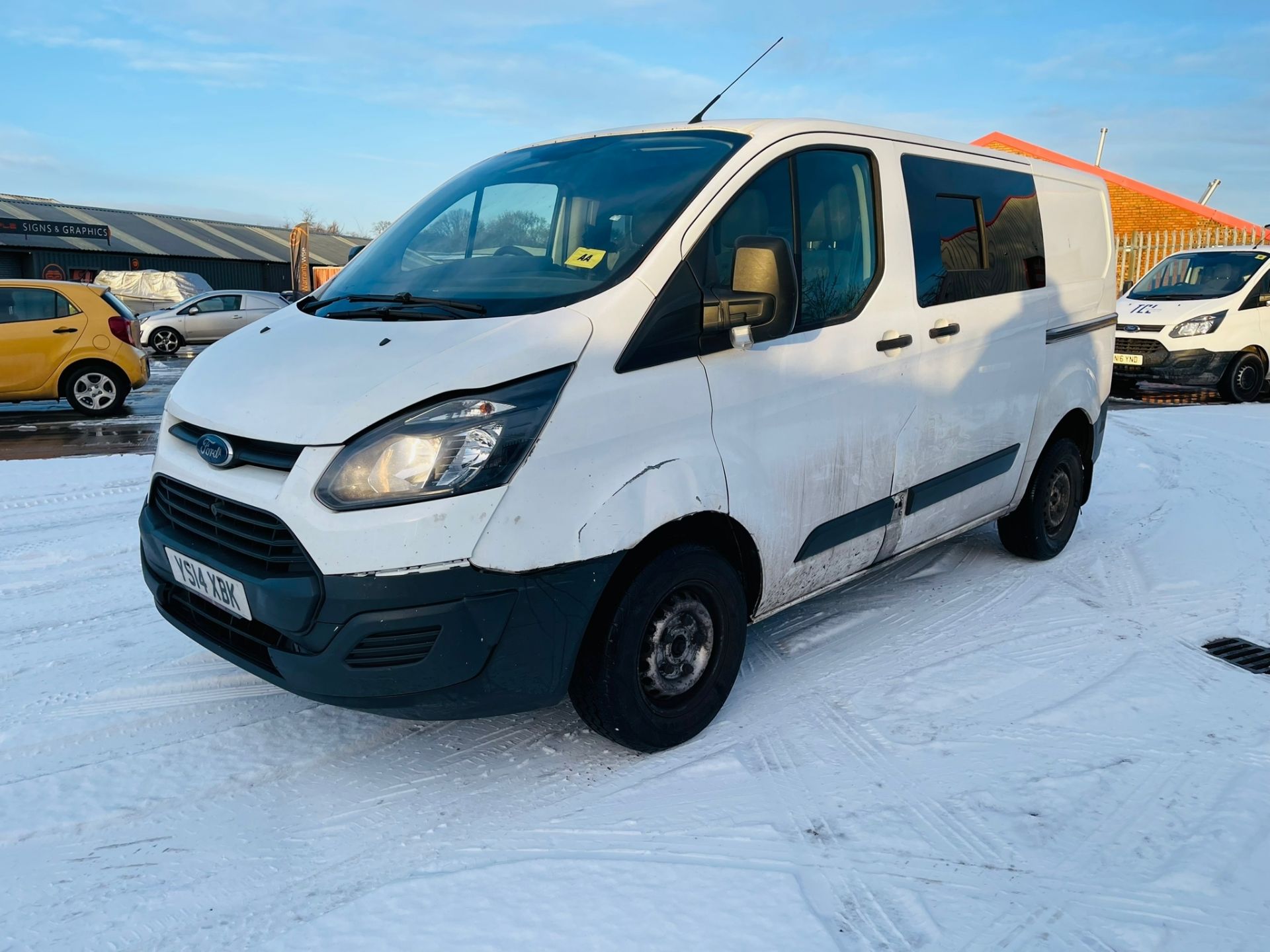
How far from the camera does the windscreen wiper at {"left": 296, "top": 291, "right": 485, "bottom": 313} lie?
306cm

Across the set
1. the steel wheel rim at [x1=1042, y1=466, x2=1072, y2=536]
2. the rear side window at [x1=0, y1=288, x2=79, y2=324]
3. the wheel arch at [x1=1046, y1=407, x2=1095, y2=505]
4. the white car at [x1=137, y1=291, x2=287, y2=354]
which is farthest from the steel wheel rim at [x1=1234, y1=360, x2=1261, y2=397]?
the white car at [x1=137, y1=291, x2=287, y2=354]

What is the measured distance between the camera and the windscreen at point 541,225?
10.2 feet

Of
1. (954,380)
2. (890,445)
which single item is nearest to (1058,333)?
(954,380)

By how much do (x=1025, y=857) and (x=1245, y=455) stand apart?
273 inches

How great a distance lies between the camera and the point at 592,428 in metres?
2.76

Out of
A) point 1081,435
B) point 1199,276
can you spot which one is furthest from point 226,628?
point 1199,276

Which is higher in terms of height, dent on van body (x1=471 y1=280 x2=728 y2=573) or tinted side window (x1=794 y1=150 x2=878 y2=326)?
tinted side window (x1=794 y1=150 x2=878 y2=326)

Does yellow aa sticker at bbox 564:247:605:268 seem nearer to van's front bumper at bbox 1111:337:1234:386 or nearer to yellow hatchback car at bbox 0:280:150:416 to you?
yellow hatchback car at bbox 0:280:150:416

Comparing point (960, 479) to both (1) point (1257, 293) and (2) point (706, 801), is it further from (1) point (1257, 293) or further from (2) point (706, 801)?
(1) point (1257, 293)

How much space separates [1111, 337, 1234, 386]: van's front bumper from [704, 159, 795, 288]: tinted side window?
10436 millimetres

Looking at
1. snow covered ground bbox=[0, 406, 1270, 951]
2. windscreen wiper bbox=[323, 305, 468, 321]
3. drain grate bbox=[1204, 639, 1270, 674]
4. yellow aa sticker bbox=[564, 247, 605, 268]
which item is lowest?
snow covered ground bbox=[0, 406, 1270, 951]

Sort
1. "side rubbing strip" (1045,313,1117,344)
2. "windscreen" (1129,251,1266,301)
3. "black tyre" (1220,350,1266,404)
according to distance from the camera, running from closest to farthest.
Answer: "side rubbing strip" (1045,313,1117,344), "black tyre" (1220,350,1266,404), "windscreen" (1129,251,1266,301)

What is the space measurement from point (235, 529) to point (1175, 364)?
12377 millimetres

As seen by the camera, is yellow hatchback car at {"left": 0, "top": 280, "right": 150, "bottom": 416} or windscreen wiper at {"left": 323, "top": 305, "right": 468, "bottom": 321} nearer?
windscreen wiper at {"left": 323, "top": 305, "right": 468, "bottom": 321}
